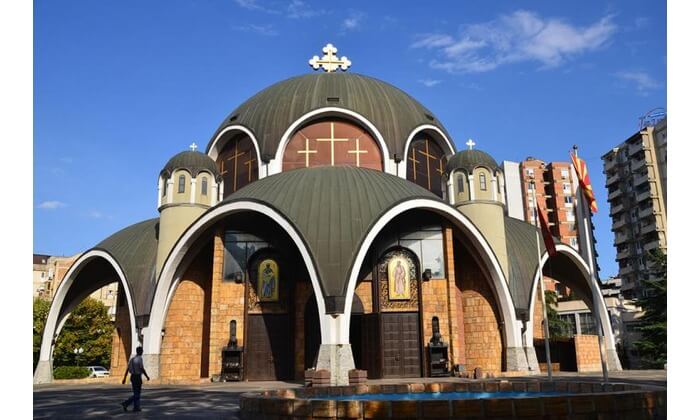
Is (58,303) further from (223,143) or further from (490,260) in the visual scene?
(490,260)

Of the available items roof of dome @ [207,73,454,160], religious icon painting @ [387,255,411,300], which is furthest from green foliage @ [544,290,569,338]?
religious icon painting @ [387,255,411,300]

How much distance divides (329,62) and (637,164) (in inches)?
1581

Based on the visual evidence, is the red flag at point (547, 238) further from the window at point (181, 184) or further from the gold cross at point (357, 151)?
the window at point (181, 184)

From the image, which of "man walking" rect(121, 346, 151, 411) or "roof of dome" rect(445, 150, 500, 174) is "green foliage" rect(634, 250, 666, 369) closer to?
"roof of dome" rect(445, 150, 500, 174)

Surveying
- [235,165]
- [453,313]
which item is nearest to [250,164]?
[235,165]

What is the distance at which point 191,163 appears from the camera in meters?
24.0

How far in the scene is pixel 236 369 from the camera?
20.5 meters

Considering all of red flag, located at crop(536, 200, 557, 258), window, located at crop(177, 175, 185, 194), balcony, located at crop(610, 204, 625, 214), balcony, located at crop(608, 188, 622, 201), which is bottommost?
red flag, located at crop(536, 200, 557, 258)

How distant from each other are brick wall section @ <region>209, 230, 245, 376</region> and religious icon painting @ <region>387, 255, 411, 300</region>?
5245mm

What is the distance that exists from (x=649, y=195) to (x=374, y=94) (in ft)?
131

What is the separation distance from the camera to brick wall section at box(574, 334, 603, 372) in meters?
24.1

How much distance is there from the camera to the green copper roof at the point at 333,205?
18.2m

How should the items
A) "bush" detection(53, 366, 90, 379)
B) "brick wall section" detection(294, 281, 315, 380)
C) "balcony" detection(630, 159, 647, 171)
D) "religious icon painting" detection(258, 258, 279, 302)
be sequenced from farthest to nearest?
"balcony" detection(630, 159, 647, 171) < "bush" detection(53, 366, 90, 379) < "religious icon painting" detection(258, 258, 279, 302) < "brick wall section" detection(294, 281, 315, 380)
